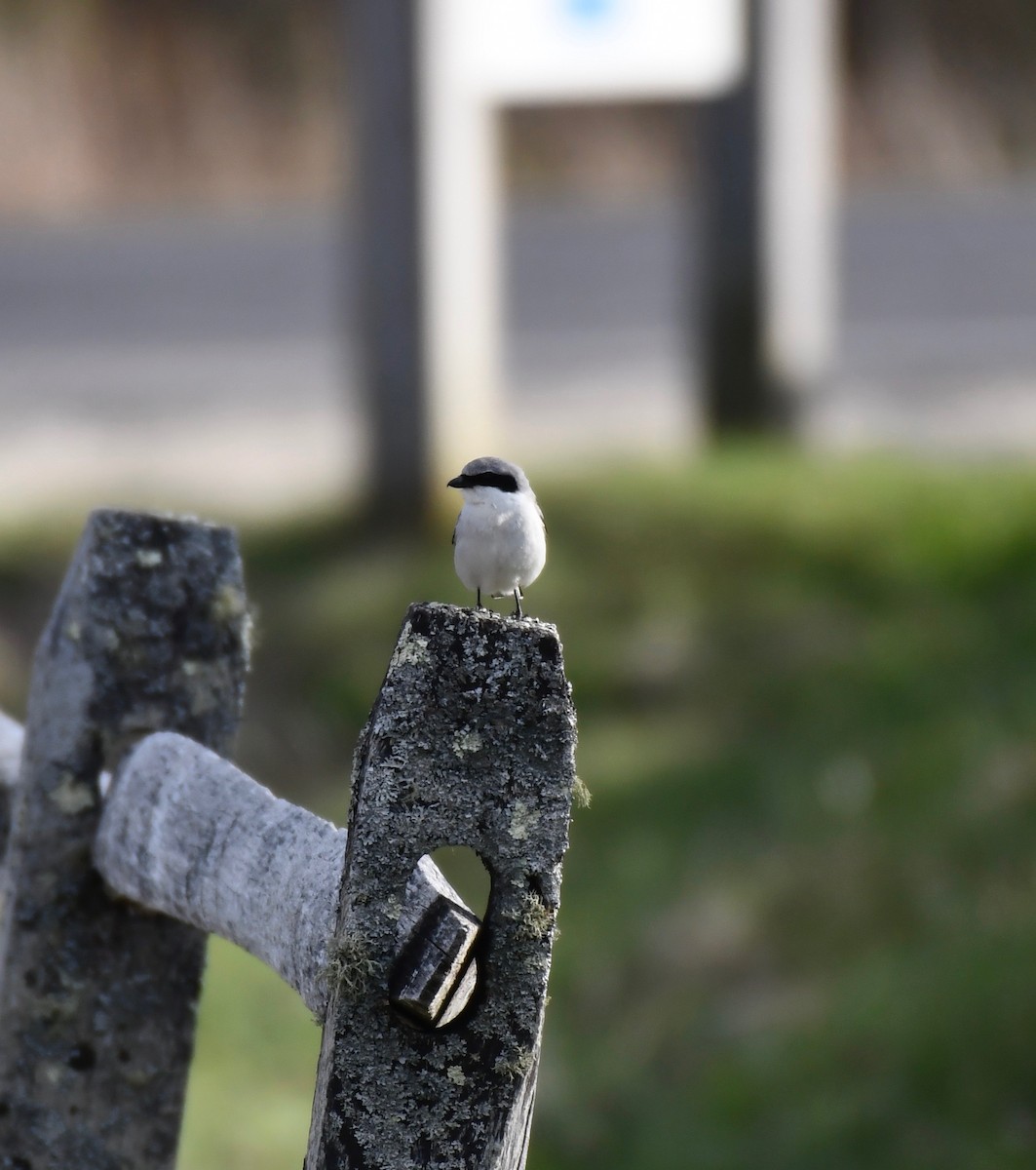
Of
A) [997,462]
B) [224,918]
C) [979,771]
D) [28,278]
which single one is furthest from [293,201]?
[224,918]

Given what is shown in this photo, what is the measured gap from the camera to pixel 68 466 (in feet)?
26.2

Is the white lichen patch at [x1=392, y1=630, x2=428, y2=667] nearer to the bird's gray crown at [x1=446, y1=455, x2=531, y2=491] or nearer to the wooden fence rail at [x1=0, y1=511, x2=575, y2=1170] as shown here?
the wooden fence rail at [x1=0, y1=511, x2=575, y2=1170]

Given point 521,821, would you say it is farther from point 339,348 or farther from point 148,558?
point 339,348

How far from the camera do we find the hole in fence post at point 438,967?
1240mm

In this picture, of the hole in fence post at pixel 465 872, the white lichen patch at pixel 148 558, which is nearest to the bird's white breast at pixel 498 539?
the white lichen patch at pixel 148 558

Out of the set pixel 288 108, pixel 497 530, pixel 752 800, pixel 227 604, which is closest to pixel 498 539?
pixel 497 530

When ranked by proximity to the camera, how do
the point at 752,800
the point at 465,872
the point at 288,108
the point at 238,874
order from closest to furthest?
1. the point at 238,874
2. the point at 465,872
3. the point at 752,800
4. the point at 288,108

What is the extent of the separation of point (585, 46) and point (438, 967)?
5.49 m

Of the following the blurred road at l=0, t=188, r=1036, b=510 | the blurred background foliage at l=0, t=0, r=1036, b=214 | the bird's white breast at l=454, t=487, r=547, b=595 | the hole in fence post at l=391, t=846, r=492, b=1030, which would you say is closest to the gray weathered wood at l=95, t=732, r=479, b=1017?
the hole in fence post at l=391, t=846, r=492, b=1030

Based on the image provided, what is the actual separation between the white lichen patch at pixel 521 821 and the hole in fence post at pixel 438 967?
0.24 feet

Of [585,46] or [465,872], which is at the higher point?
[585,46]

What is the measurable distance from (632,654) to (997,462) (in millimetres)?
1791

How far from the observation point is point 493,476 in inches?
61.2

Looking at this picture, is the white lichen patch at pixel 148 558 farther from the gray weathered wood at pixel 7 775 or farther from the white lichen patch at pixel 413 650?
the white lichen patch at pixel 413 650
